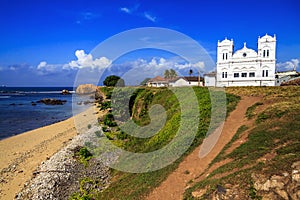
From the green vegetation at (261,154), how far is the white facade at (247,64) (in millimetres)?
27180

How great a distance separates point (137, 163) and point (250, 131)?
6.81m

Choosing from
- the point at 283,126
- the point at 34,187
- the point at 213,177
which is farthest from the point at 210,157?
the point at 34,187

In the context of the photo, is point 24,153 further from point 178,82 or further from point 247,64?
point 178,82

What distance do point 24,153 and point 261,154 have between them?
67.2 feet

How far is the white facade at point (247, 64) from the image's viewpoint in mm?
36281

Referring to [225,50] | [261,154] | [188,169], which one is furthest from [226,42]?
[261,154]

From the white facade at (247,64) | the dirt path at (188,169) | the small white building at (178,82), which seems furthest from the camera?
the small white building at (178,82)

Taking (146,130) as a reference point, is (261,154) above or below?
above

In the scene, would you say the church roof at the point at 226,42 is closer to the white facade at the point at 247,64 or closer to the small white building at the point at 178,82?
the white facade at the point at 247,64

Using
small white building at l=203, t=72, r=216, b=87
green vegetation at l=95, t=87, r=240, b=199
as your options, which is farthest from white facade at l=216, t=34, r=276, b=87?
green vegetation at l=95, t=87, r=240, b=199

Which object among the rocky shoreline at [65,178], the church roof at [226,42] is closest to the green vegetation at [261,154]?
the rocky shoreline at [65,178]

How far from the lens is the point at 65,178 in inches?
537

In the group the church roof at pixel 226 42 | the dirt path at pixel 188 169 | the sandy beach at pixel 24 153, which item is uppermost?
the church roof at pixel 226 42

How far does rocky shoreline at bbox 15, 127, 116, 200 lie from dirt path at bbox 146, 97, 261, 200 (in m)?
4.60
